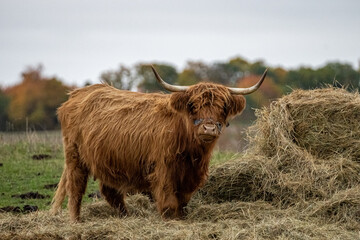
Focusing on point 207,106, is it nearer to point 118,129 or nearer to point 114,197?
point 118,129

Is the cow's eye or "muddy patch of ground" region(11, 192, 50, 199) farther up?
the cow's eye

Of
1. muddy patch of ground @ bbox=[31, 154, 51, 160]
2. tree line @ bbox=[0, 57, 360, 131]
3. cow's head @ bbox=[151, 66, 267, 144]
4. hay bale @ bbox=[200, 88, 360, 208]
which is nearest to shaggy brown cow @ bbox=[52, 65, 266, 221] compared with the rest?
cow's head @ bbox=[151, 66, 267, 144]

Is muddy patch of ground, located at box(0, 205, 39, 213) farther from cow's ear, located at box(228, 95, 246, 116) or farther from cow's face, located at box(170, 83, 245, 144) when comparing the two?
cow's ear, located at box(228, 95, 246, 116)

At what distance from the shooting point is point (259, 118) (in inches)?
319

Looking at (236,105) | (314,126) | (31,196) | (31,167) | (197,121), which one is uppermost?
(236,105)

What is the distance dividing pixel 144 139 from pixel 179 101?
0.73 metres

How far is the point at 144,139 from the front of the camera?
688 centimetres

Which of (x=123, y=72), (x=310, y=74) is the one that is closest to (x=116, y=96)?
(x=310, y=74)

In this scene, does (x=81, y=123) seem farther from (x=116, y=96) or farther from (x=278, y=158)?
(x=278, y=158)

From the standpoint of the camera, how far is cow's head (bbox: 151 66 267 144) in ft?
20.1

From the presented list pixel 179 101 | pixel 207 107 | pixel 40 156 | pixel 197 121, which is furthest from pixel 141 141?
pixel 40 156

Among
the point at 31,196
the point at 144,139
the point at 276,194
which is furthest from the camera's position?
the point at 31,196

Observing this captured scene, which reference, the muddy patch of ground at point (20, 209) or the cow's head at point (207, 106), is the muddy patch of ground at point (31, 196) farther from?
the cow's head at point (207, 106)

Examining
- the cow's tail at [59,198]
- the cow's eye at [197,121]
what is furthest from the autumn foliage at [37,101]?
the cow's eye at [197,121]
